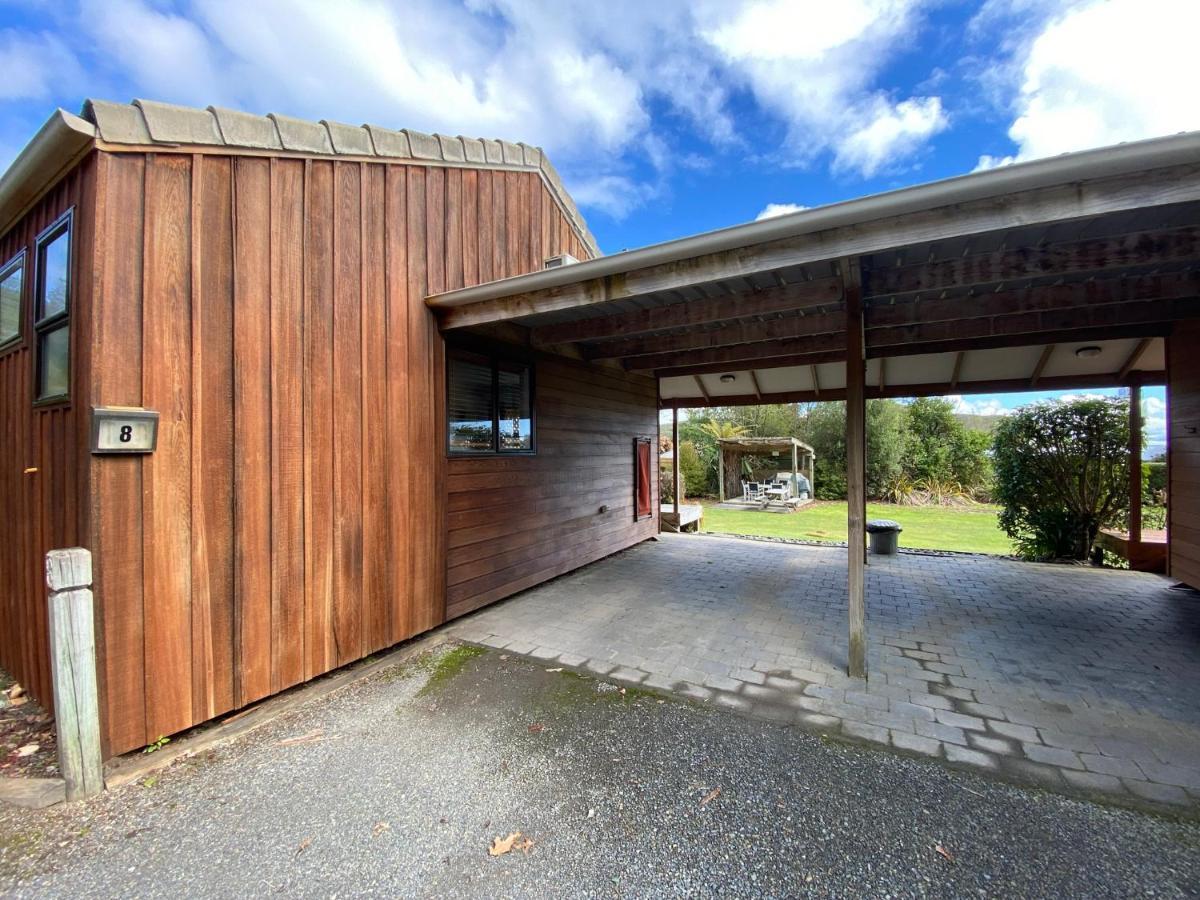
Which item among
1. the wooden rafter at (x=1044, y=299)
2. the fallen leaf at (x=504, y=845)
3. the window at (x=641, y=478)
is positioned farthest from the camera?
the window at (x=641, y=478)

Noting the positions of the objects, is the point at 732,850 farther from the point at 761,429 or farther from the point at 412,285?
the point at 761,429

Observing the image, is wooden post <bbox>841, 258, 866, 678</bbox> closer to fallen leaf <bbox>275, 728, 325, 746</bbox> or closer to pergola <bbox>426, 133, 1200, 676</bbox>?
pergola <bbox>426, 133, 1200, 676</bbox>

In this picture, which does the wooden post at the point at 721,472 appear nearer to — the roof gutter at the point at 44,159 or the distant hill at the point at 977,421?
the distant hill at the point at 977,421

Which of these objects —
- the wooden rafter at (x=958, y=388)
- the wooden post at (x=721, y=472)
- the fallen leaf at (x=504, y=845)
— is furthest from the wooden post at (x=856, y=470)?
the wooden post at (x=721, y=472)

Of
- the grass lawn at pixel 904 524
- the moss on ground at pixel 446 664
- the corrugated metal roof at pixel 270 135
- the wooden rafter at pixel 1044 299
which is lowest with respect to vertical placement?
the grass lawn at pixel 904 524

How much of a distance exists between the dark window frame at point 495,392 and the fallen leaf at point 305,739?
2.09 metres

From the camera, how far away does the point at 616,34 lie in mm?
6789

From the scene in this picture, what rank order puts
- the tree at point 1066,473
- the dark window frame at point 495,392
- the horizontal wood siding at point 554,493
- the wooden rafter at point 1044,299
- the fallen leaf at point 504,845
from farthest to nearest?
the tree at point 1066,473, the horizontal wood siding at point 554,493, the dark window frame at point 495,392, the wooden rafter at point 1044,299, the fallen leaf at point 504,845

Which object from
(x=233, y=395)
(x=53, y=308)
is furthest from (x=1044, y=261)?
(x=53, y=308)

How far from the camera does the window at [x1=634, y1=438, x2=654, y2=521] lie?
7.42m

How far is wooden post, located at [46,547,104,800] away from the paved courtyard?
210cm

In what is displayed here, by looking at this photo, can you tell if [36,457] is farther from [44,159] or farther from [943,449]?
[943,449]

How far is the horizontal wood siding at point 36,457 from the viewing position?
227cm

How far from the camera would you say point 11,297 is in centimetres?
307
